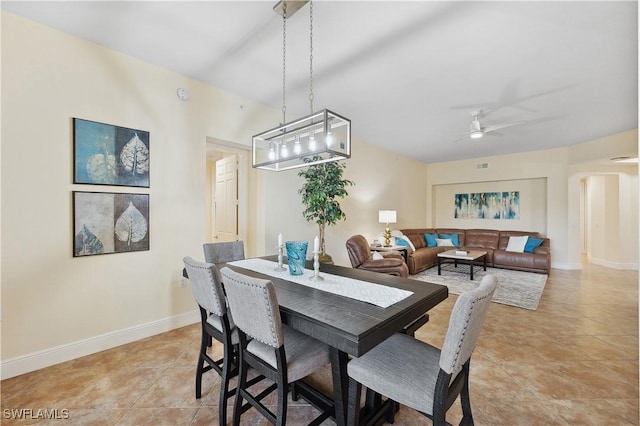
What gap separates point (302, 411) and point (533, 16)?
3603 millimetres

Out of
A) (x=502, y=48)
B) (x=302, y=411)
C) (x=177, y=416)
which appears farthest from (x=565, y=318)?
(x=177, y=416)

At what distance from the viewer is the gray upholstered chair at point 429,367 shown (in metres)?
1.08

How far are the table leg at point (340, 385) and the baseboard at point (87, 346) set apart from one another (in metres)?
2.36

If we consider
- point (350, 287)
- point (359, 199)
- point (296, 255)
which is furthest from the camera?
point (359, 199)

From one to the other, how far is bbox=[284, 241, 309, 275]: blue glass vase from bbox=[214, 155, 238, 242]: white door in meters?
2.12

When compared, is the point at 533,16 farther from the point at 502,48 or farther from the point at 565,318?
the point at 565,318

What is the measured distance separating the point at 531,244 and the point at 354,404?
21.3 feet

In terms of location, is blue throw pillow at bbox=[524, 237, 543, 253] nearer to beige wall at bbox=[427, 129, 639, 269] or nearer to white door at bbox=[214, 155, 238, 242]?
beige wall at bbox=[427, 129, 639, 269]

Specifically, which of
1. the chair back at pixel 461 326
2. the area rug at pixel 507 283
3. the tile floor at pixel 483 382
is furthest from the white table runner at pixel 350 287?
the area rug at pixel 507 283

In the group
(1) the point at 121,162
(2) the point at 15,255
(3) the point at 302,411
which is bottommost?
(3) the point at 302,411

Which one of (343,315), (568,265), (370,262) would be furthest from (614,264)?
(343,315)

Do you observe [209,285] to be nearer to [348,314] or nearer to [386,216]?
[348,314]

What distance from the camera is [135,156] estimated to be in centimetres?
270

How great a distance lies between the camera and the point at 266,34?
2.40 m
